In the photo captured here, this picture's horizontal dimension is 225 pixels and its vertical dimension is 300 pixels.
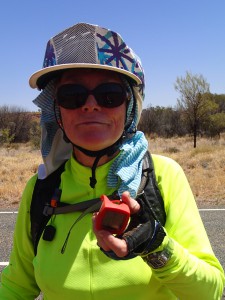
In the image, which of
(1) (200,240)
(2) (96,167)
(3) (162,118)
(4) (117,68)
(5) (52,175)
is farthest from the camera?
(3) (162,118)

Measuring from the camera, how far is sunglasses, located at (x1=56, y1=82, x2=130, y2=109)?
1.51 metres

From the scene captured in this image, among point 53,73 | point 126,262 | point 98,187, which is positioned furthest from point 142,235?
point 53,73

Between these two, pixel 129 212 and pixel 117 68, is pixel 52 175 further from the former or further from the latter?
pixel 129 212

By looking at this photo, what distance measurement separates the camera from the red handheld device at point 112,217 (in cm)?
103

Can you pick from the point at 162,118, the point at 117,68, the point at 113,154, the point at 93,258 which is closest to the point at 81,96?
the point at 117,68

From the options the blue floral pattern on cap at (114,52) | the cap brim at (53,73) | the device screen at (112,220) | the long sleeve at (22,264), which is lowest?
the long sleeve at (22,264)

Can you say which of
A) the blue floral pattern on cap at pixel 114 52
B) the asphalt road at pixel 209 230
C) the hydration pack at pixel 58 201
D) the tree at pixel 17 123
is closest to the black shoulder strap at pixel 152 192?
the hydration pack at pixel 58 201

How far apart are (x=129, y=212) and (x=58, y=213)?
59 cm

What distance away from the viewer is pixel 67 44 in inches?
61.1

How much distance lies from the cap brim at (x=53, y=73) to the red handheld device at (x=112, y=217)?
2.01ft

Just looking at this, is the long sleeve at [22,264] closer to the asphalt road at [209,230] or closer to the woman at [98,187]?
the woman at [98,187]

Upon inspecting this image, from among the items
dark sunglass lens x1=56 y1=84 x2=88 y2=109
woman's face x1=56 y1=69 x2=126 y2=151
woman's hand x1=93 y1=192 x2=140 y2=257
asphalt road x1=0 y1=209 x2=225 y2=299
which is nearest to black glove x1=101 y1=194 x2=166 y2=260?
woman's hand x1=93 y1=192 x2=140 y2=257

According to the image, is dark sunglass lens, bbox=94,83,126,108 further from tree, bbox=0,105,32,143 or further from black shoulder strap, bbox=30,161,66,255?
tree, bbox=0,105,32,143

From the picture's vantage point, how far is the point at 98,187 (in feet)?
5.28
